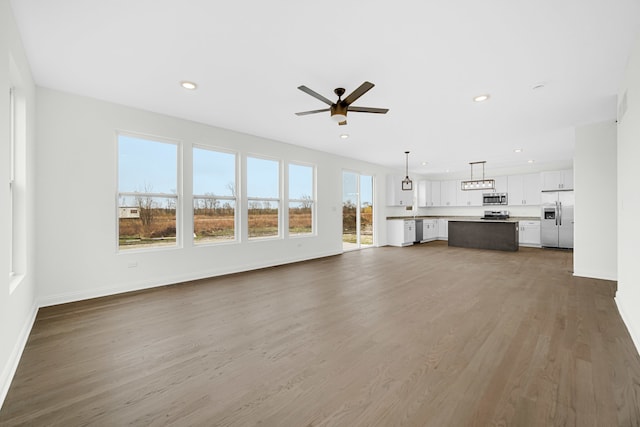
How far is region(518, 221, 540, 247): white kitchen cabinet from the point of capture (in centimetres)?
859

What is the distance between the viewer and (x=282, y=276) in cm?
499

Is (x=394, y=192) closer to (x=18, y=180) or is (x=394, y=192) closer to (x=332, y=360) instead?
(x=332, y=360)

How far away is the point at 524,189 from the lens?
904cm

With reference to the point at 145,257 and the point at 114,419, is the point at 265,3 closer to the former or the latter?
the point at 114,419

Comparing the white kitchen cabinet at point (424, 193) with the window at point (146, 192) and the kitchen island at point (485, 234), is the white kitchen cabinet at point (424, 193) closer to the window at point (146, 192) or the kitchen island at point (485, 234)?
the kitchen island at point (485, 234)

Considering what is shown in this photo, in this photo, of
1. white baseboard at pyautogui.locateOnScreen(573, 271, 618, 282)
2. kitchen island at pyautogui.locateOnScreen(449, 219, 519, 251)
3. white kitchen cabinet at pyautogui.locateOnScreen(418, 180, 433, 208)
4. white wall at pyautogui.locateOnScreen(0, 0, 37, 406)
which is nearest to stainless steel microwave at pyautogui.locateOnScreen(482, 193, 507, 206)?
kitchen island at pyautogui.locateOnScreen(449, 219, 519, 251)

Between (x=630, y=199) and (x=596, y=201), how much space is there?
243cm

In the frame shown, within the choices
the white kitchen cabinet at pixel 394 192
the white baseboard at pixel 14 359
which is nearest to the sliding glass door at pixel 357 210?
the white kitchen cabinet at pixel 394 192

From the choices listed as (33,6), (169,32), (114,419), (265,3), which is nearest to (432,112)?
(265,3)

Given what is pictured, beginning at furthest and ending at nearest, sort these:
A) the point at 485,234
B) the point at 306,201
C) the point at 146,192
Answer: the point at 485,234 → the point at 306,201 → the point at 146,192

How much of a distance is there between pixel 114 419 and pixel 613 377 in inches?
127

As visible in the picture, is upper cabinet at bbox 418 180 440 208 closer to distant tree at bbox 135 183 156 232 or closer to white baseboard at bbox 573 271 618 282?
white baseboard at bbox 573 271 618 282

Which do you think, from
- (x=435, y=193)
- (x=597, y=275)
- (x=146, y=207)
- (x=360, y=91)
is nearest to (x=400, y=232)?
(x=435, y=193)

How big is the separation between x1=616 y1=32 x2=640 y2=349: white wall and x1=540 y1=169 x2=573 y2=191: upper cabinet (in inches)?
225
